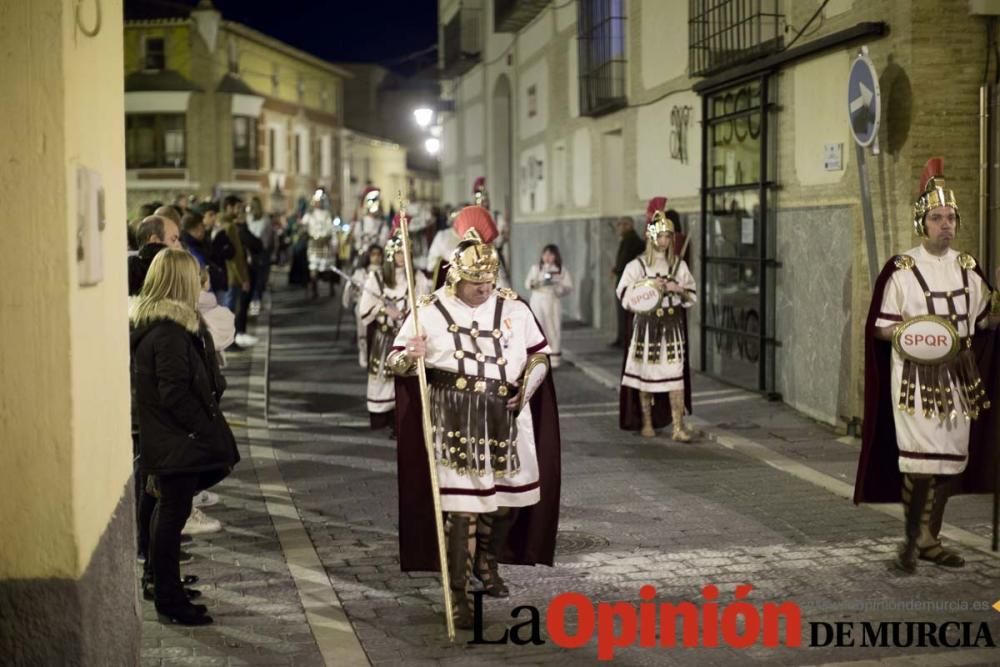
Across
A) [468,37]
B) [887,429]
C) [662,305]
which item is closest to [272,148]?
[468,37]

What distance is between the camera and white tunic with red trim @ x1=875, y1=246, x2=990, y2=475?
7.35m

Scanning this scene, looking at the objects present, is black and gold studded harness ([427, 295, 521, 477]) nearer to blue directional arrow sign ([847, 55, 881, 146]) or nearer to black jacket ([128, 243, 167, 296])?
black jacket ([128, 243, 167, 296])

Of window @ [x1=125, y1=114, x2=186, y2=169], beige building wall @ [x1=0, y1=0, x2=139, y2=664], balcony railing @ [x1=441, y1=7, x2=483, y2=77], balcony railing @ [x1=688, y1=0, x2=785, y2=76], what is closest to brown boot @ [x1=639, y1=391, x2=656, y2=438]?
balcony railing @ [x1=688, y1=0, x2=785, y2=76]

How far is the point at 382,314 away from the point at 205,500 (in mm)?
3261

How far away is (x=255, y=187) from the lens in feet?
178

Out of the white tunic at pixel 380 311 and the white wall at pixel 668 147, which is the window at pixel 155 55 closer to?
the white wall at pixel 668 147

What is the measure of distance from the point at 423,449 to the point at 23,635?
2.85 metres

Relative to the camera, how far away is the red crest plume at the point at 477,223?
6.74 m

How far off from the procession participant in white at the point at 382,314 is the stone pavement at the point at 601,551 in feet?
1.41

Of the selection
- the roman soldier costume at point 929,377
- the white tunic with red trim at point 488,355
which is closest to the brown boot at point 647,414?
the roman soldier costume at point 929,377

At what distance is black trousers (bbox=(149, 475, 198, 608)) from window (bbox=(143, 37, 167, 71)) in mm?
47496

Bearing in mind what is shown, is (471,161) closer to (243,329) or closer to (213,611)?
(243,329)

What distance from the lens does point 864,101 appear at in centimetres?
1026

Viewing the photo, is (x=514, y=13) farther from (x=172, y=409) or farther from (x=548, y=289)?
(x=172, y=409)
